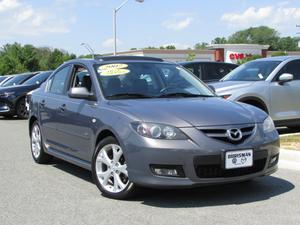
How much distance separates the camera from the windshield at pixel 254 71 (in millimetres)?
10645

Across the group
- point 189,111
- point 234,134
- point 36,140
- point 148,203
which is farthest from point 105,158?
point 36,140

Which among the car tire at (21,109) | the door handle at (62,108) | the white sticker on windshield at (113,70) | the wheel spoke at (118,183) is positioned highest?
the white sticker on windshield at (113,70)

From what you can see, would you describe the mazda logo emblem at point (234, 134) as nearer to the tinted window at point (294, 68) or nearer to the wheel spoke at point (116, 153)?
the wheel spoke at point (116, 153)

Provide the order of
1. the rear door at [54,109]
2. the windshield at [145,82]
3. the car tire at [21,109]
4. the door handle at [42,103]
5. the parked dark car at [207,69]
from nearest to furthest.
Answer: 1. the windshield at [145,82]
2. the rear door at [54,109]
3. the door handle at [42,103]
4. the parked dark car at [207,69]
5. the car tire at [21,109]

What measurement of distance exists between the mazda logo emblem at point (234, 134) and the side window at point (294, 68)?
5.63m

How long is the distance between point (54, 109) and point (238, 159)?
3064 millimetres

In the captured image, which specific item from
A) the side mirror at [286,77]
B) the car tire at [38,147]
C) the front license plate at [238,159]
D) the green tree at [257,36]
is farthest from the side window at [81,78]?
the green tree at [257,36]

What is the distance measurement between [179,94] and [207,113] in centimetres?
93

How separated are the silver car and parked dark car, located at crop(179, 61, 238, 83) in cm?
316

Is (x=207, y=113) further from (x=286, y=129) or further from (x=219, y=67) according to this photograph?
(x=219, y=67)

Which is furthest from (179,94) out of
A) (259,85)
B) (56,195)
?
(259,85)

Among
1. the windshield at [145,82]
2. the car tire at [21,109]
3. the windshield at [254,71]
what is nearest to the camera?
the windshield at [145,82]

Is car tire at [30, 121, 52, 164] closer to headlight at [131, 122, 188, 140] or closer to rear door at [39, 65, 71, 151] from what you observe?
rear door at [39, 65, 71, 151]

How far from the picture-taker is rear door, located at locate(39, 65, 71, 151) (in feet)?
23.7
